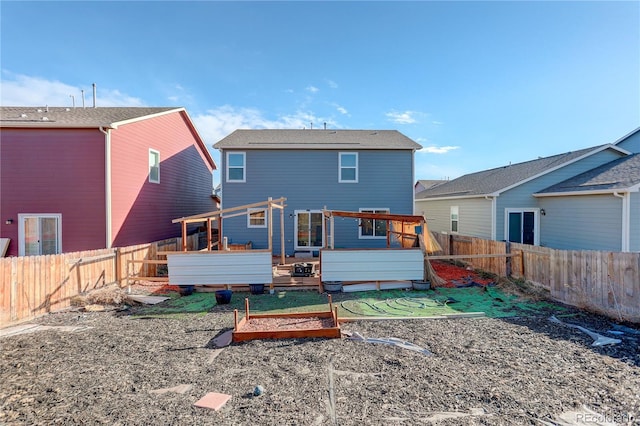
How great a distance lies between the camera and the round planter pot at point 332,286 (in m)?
8.94

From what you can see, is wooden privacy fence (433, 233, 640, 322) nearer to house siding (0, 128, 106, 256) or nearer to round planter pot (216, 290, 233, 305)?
round planter pot (216, 290, 233, 305)

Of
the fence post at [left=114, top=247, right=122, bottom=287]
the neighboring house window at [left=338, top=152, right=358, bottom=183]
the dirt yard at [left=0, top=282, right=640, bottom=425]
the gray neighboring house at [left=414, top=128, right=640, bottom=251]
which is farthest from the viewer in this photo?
the neighboring house window at [left=338, top=152, right=358, bottom=183]

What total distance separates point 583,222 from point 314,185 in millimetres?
10704

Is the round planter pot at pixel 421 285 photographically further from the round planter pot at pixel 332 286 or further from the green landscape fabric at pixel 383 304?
the round planter pot at pixel 332 286

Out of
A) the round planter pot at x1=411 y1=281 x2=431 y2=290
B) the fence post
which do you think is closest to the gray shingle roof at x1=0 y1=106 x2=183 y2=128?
the fence post

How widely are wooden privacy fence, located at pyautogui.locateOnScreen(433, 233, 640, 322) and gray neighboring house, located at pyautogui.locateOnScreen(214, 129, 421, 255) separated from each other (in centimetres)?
558

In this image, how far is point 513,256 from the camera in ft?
32.2

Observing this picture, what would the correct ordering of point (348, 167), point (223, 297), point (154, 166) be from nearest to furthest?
point (223, 297) → point (154, 166) → point (348, 167)

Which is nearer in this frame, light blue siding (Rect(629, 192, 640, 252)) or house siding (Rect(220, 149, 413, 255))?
light blue siding (Rect(629, 192, 640, 252))

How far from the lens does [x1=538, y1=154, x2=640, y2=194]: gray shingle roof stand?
10227 millimetres

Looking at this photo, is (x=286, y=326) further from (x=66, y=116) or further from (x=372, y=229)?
(x=66, y=116)

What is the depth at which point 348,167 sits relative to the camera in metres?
14.5

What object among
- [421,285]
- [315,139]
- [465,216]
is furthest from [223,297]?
[465,216]

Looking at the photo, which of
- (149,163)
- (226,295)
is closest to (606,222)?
(226,295)
